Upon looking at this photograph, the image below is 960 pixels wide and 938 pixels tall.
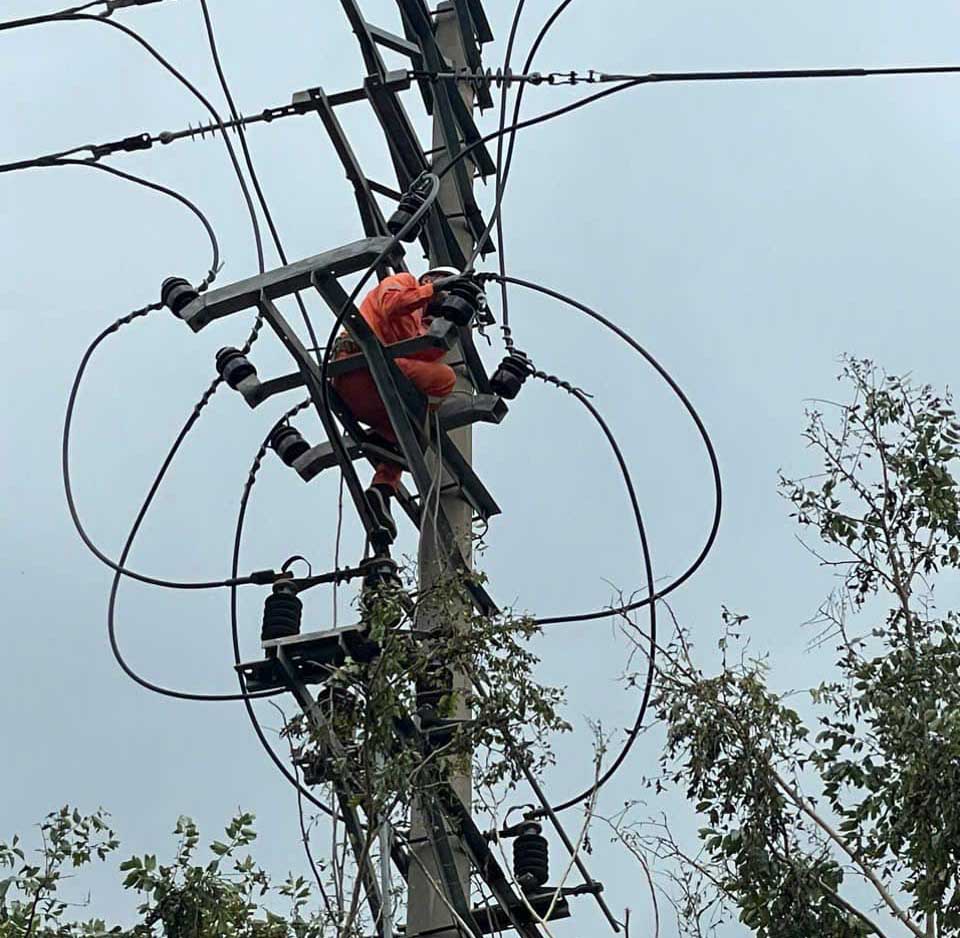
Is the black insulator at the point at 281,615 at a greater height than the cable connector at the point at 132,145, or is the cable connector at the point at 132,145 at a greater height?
the cable connector at the point at 132,145

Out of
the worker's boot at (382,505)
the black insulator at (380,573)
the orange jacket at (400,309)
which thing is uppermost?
the orange jacket at (400,309)

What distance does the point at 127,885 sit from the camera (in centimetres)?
793

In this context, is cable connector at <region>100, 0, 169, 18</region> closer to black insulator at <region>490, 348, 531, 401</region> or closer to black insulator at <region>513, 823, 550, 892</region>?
black insulator at <region>490, 348, 531, 401</region>

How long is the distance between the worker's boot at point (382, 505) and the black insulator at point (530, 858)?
1271 mm

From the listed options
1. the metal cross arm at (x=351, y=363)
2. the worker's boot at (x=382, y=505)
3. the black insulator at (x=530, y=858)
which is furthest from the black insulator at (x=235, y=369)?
the black insulator at (x=530, y=858)

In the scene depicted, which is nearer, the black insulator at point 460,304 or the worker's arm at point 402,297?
the black insulator at point 460,304

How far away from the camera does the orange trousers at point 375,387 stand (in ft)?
27.4

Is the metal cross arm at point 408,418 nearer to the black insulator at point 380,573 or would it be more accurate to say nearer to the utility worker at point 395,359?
the utility worker at point 395,359

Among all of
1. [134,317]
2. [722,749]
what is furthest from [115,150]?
[722,749]

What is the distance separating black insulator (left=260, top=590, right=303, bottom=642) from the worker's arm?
121 cm

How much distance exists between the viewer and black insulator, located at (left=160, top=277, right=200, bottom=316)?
7.88 m

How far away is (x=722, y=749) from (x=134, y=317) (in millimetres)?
3022

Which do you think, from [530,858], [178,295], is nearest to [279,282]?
[178,295]

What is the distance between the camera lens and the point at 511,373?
8438 millimetres
